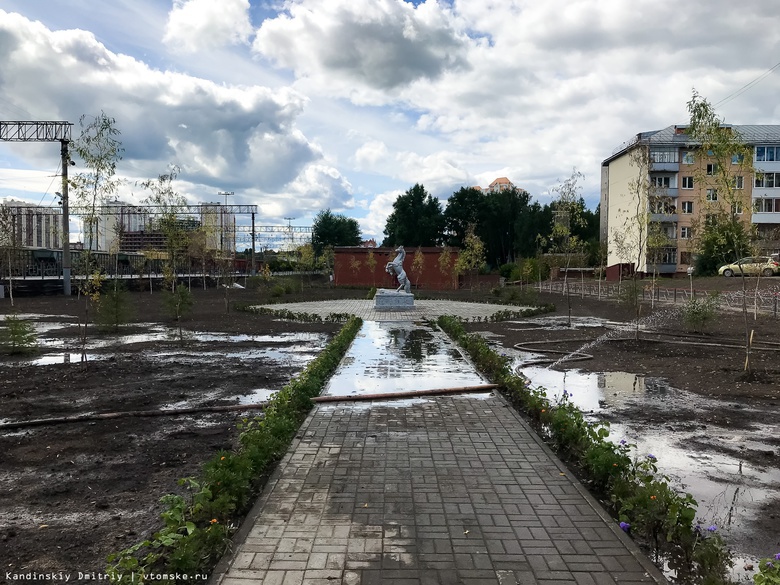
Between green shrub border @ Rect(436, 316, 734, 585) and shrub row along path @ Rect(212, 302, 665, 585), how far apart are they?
170mm

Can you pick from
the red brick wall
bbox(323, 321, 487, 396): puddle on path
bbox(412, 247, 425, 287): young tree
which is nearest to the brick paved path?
bbox(323, 321, 487, 396): puddle on path

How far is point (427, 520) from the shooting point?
3967 millimetres

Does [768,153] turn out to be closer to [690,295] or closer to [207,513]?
[690,295]

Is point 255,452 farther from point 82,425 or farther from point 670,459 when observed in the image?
point 670,459

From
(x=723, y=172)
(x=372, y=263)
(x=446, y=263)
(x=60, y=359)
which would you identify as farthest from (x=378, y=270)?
(x=723, y=172)

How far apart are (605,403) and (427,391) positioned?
2.45 metres

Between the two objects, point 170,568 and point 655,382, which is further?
point 655,382

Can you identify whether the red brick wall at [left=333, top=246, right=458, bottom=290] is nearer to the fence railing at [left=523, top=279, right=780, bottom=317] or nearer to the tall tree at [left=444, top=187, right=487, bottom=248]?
the fence railing at [left=523, top=279, right=780, bottom=317]

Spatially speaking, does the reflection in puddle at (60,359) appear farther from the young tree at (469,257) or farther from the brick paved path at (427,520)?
the young tree at (469,257)

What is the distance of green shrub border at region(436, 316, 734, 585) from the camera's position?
3328 millimetres

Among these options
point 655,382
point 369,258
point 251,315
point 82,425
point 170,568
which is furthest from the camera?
point 369,258

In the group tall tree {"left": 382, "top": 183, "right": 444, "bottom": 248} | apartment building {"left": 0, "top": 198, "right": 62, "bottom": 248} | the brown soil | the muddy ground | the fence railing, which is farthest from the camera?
tall tree {"left": 382, "top": 183, "right": 444, "bottom": 248}

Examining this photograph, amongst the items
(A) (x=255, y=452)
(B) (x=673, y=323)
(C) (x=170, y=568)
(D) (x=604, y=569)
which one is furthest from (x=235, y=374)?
(B) (x=673, y=323)

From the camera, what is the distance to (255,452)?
4.78 meters
